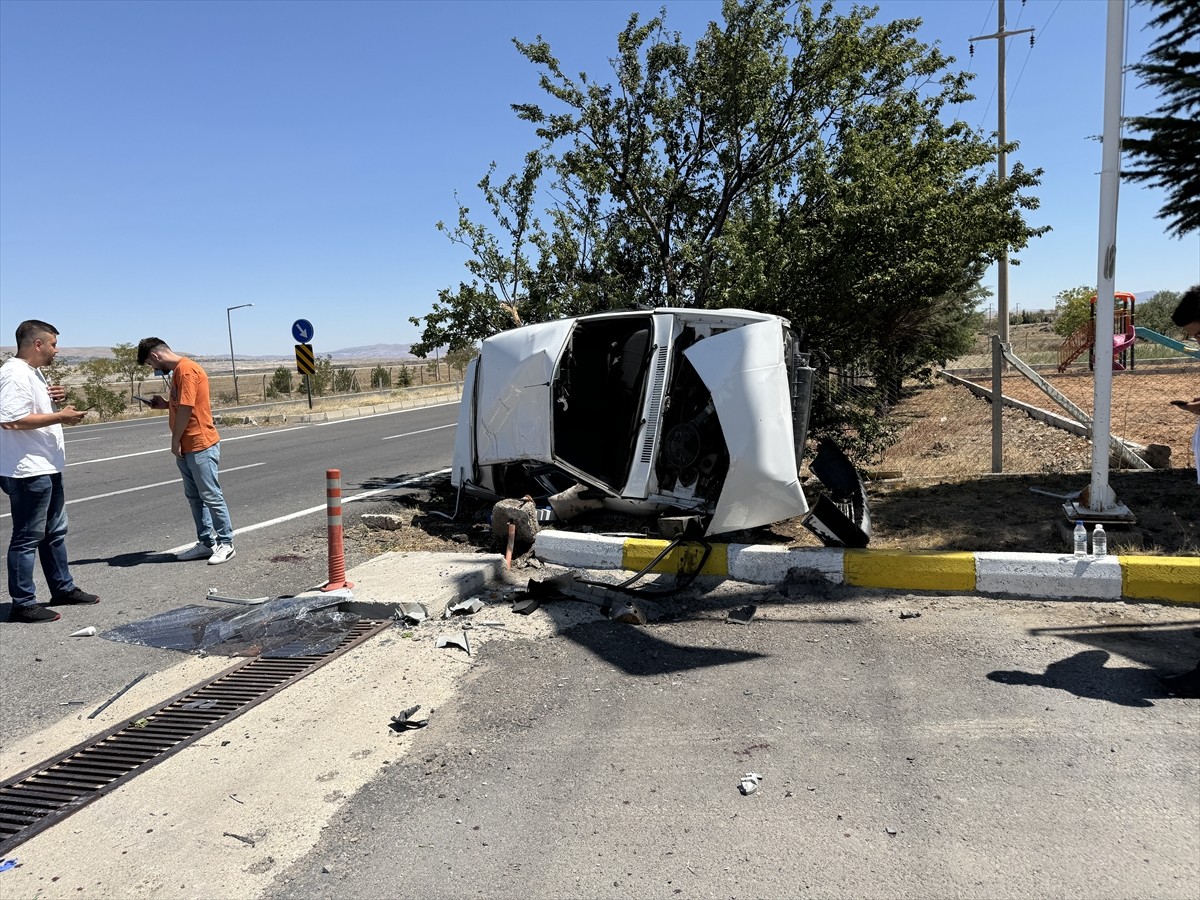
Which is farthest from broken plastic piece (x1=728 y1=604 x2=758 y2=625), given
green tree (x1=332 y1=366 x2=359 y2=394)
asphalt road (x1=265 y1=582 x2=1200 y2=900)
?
green tree (x1=332 y1=366 x2=359 y2=394)

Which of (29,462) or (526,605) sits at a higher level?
(29,462)

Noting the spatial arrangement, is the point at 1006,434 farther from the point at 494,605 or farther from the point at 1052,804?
the point at 1052,804

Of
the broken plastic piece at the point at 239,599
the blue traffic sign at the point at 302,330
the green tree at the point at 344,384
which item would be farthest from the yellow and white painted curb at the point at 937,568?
the green tree at the point at 344,384

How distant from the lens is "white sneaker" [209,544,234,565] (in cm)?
691

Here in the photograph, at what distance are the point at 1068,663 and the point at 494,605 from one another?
338 centimetres

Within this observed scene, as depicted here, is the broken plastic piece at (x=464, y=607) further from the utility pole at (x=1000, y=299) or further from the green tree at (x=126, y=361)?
the green tree at (x=126, y=361)

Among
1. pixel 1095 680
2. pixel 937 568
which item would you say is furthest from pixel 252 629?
pixel 1095 680

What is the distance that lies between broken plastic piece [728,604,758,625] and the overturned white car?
24.8 inches

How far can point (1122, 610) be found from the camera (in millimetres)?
4965

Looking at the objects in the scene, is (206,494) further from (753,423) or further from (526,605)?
(753,423)

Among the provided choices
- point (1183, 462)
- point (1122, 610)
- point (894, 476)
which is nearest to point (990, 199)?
point (894, 476)

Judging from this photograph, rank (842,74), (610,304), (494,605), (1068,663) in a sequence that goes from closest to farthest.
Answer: (1068,663) → (494,605) → (842,74) → (610,304)

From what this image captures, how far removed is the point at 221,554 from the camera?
6.96m

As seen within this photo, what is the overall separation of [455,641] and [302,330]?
19318 millimetres
